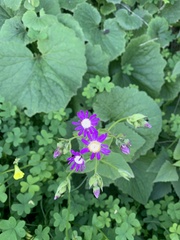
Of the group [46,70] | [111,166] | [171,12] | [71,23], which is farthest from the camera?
[171,12]

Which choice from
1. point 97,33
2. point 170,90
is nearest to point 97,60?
point 97,33

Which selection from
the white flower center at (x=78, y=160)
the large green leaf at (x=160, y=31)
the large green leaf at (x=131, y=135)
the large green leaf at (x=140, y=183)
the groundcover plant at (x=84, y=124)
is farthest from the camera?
the large green leaf at (x=160, y=31)

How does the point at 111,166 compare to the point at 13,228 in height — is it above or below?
above

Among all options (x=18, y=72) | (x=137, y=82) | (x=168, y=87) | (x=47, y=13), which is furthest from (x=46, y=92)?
(x=168, y=87)

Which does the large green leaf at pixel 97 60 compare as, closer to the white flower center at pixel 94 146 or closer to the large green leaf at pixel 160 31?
the large green leaf at pixel 160 31

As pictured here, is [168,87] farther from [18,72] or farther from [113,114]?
[18,72]

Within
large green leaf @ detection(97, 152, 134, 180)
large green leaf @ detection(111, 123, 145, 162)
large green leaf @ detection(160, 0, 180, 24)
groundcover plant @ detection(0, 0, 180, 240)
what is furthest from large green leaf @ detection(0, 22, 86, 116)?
large green leaf @ detection(160, 0, 180, 24)

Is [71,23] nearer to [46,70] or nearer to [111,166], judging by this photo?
[46,70]

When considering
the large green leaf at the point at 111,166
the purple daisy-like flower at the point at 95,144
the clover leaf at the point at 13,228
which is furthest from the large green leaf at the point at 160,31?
the clover leaf at the point at 13,228
